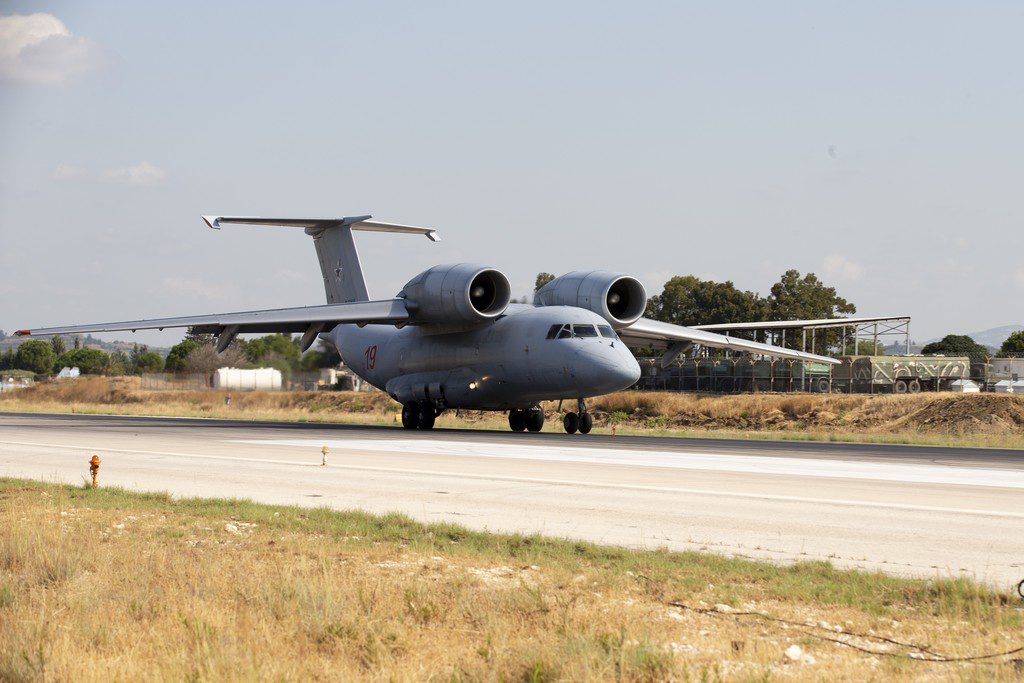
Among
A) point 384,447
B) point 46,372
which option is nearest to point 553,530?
point 384,447

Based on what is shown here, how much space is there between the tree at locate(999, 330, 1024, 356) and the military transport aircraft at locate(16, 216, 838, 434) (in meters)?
77.6

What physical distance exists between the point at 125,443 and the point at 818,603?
64.9 feet

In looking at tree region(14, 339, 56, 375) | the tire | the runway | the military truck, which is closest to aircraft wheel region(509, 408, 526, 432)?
the tire

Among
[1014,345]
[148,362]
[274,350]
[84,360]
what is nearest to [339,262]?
[274,350]

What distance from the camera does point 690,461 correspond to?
750 inches

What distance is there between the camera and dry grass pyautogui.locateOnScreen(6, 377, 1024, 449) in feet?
120

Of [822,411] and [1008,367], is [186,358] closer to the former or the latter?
[822,411]

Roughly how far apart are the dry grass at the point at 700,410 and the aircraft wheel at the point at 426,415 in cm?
532

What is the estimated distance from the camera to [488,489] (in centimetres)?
1395

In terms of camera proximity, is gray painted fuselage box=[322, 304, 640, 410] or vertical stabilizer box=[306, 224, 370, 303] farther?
vertical stabilizer box=[306, 224, 370, 303]

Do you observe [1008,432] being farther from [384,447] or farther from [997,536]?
[997,536]

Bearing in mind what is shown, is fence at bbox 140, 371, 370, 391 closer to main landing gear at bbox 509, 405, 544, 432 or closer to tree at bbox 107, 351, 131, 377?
main landing gear at bbox 509, 405, 544, 432

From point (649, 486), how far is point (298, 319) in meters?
18.9

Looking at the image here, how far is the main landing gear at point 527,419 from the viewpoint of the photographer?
33.2m
